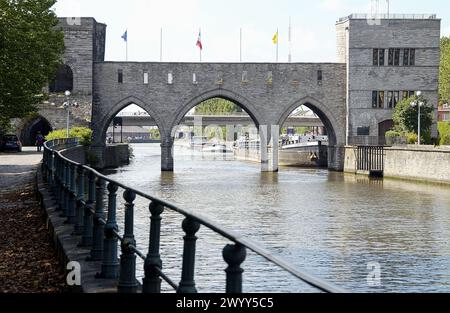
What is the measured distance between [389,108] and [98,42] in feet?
64.9

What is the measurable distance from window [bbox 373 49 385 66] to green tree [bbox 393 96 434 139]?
129 inches

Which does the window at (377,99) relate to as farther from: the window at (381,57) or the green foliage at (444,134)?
the green foliage at (444,134)

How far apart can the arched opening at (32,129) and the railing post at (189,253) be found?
5253cm

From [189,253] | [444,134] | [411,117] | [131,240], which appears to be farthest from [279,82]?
[189,253]

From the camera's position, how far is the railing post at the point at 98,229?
27.1ft

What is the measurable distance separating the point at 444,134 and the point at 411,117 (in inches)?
268

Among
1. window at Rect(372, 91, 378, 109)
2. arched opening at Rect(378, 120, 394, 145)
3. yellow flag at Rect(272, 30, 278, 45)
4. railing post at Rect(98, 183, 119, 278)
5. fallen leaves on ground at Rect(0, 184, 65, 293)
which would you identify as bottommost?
fallen leaves on ground at Rect(0, 184, 65, 293)

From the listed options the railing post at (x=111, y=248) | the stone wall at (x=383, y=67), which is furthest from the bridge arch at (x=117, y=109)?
the railing post at (x=111, y=248)

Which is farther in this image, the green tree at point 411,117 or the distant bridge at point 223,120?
the distant bridge at point 223,120

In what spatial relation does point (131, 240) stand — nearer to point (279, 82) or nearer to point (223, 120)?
point (279, 82)

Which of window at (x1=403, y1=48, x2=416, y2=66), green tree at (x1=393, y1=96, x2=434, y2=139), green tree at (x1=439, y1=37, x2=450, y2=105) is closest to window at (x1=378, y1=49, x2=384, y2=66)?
window at (x1=403, y1=48, x2=416, y2=66)

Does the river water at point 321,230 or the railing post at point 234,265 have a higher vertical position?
the railing post at point 234,265

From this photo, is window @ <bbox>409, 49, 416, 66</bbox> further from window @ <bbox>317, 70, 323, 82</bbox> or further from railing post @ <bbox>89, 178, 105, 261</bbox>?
railing post @ <bbox>89, 178, 105, 261</bbox>

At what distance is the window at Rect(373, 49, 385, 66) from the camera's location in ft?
176
